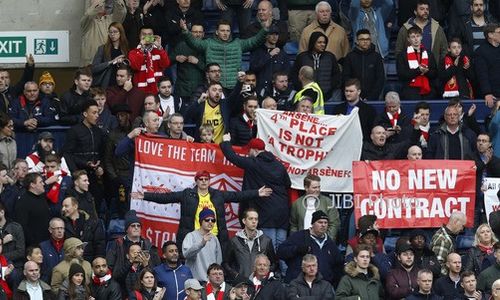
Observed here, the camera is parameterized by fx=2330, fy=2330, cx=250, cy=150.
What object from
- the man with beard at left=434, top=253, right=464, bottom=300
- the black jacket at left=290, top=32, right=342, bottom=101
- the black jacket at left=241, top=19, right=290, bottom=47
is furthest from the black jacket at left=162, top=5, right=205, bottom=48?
the man with beard at left=434, top=253, right=464, bottom=300

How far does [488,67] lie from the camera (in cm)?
3141

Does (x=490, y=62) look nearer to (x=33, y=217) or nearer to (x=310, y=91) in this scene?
(x=310, y=91)

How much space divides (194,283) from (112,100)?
4471mm

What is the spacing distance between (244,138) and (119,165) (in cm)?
165

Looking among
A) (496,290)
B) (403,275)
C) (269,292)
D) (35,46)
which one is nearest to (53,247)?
(269,292)

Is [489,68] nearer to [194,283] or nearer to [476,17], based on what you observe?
[476,17]

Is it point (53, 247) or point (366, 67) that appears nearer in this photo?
point (53, 247)

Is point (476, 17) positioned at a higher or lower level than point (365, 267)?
higher

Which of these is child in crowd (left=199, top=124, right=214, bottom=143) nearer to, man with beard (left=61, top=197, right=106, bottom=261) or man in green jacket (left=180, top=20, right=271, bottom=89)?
man in green jacket (left=180, top=20, right=271, bottom=89)

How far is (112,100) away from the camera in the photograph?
3088cm

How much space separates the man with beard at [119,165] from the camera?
29.8 meters

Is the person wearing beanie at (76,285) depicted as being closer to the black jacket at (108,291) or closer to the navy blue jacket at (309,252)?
the black jacket at (108,291)

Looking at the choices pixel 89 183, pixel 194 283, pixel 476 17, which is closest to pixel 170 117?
pixel 89 183

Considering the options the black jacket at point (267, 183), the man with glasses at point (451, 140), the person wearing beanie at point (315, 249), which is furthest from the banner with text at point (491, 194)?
the black jacket at point (267, 183)
